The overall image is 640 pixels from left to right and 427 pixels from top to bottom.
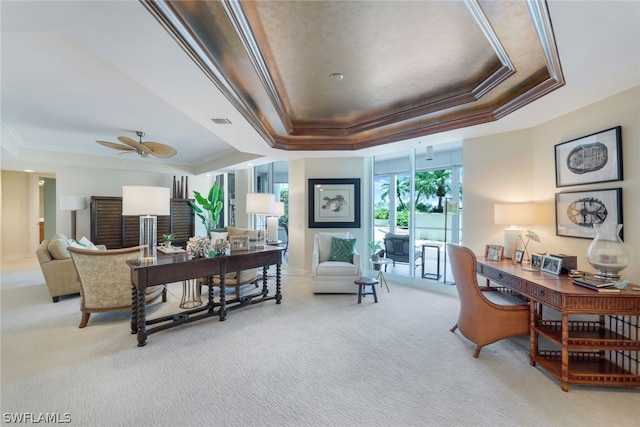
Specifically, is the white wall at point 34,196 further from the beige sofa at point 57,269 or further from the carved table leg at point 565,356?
the carved table leg at point 565,356

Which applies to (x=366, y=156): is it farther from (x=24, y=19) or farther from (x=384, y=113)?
(x=24, y=19)

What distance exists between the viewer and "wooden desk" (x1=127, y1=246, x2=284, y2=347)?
2789 millimetres

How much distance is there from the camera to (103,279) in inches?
124

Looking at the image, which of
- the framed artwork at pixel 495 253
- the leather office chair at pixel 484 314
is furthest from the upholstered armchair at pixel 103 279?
the framed artwork at pixel 495 253

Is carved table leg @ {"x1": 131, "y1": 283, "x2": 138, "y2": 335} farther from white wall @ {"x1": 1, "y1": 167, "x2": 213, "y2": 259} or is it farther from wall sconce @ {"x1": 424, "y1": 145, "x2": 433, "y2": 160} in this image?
white wall @ {"x1": 1, "y1": 167, "x2": 213, "y2": 259}

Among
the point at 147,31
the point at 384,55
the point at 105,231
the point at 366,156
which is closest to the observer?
the point at 147,31

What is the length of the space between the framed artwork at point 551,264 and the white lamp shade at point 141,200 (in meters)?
4.03

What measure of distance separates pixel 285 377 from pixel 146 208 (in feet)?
7.37

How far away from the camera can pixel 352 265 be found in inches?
177

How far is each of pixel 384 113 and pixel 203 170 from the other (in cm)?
576

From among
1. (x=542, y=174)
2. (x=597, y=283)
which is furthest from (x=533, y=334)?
(x=542, y=174)

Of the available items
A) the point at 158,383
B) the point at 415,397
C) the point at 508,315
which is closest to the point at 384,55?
the point at 508,315

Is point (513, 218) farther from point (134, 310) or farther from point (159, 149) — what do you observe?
point (159, 149)

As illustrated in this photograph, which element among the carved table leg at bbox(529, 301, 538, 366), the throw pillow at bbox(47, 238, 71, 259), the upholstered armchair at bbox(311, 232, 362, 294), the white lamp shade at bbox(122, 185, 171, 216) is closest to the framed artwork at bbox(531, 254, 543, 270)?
the carved table leg at bbox(529, 301, 538, 366)
